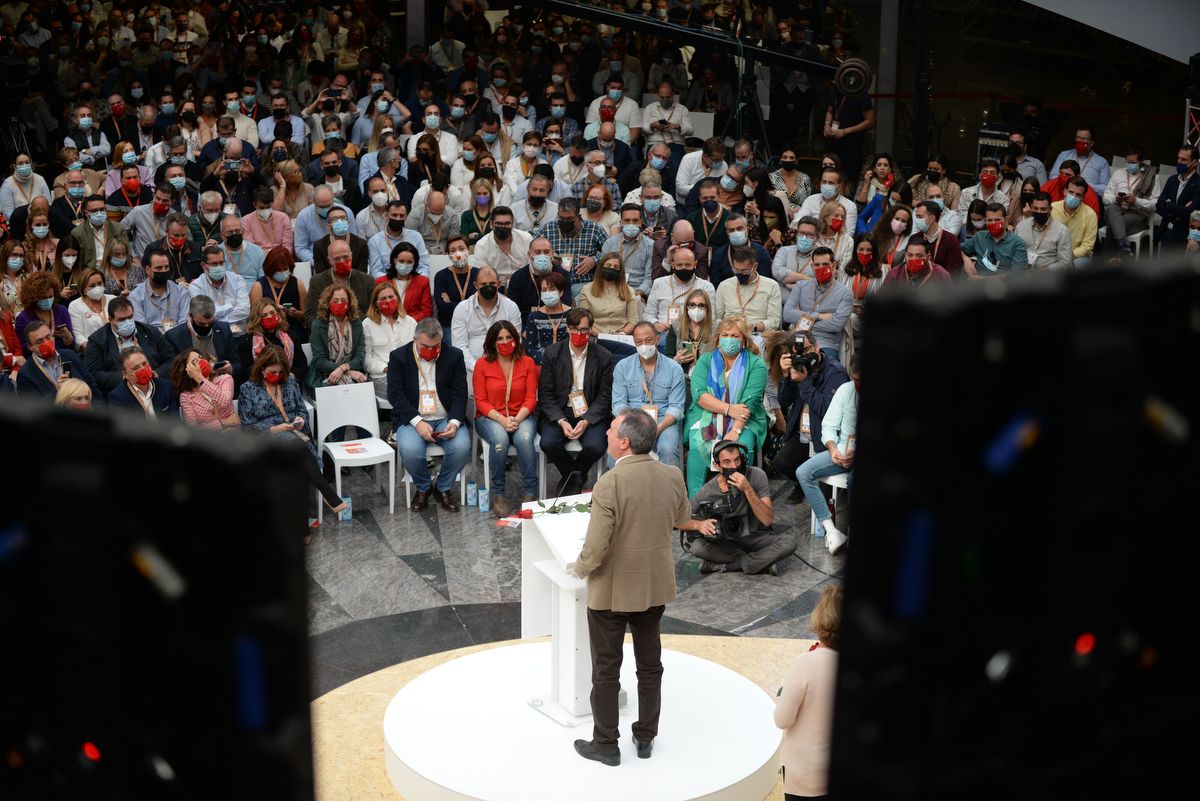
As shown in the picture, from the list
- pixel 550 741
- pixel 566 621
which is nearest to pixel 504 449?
pixel 566 621

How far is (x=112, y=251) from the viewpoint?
1085cm

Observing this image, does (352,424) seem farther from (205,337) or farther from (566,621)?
(566,621)

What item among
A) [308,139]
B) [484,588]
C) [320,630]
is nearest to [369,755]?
[320,630]

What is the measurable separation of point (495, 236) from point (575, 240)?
26.3 inches

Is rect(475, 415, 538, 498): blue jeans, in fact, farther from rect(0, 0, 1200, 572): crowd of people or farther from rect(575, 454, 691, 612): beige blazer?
rect(575, 454, 691, 612): beige blazer

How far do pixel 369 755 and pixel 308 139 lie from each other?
10221 mm

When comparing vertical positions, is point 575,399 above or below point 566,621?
above

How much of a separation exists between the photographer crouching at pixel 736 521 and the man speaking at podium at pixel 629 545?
2858 mm

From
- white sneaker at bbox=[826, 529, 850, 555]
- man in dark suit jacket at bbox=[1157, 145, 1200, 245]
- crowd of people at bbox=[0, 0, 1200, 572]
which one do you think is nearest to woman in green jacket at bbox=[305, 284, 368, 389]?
crowd of people at bbox=[0, 0, 1200, 572]

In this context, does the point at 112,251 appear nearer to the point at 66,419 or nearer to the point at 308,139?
the point at 308,139

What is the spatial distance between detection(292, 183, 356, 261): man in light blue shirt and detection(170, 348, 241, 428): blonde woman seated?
307 centimetres

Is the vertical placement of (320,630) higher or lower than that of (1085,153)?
lower

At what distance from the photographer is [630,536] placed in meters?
5.38

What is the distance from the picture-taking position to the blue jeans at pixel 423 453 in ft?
31.3
